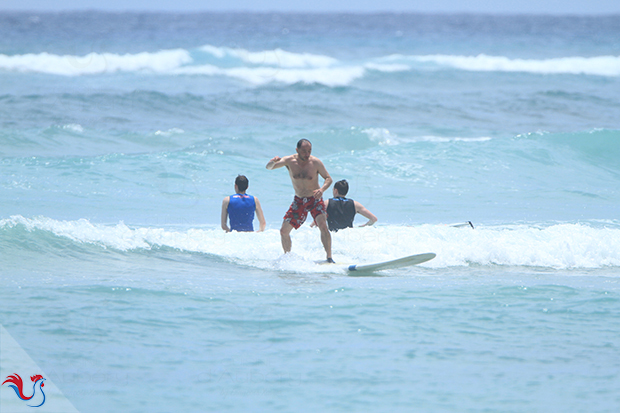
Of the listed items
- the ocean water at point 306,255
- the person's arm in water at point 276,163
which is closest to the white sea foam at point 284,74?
the ocean water at point 306,255

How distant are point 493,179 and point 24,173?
9.82 metres

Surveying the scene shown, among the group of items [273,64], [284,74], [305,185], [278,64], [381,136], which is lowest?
[305,185]

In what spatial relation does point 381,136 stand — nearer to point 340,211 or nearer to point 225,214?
point 340,211

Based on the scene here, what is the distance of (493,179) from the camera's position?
14406 millimetres

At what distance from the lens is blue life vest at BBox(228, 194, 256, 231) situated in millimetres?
8641

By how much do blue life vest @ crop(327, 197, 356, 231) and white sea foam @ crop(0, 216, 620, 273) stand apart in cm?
12

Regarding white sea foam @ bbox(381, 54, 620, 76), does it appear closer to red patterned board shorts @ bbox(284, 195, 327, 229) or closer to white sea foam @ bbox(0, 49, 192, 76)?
white sea foam @ bbox(0, 49, 192, 76)

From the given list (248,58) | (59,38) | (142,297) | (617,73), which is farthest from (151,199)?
(59,38)

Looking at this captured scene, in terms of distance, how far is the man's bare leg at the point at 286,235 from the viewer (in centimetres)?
754

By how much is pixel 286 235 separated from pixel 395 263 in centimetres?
129

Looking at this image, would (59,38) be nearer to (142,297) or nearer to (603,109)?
(603,109)

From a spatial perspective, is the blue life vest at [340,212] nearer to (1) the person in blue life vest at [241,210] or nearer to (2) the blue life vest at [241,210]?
(1) the person in blue life vest at [241,210]

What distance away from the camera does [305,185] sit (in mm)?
7355

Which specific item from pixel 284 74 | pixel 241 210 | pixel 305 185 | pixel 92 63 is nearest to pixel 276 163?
pixel 305 185
